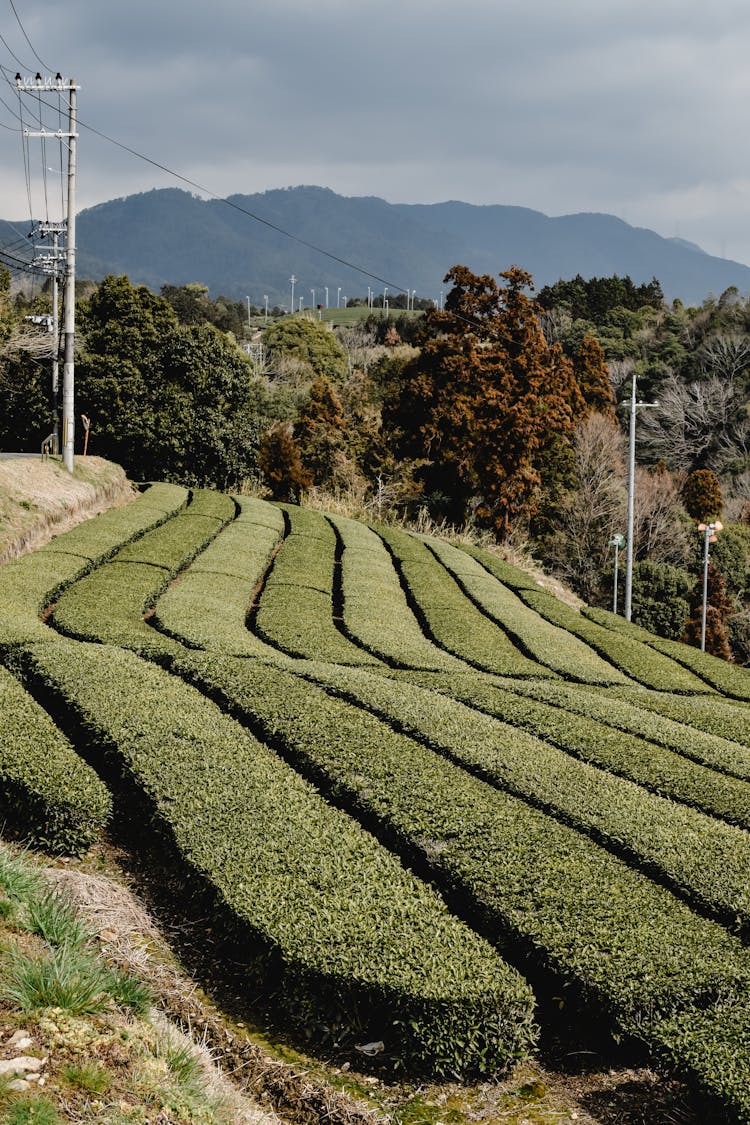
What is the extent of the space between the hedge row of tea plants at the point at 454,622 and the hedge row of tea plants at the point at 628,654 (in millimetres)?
2495

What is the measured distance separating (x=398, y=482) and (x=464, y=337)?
627 centimetres

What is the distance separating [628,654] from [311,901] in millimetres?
14936

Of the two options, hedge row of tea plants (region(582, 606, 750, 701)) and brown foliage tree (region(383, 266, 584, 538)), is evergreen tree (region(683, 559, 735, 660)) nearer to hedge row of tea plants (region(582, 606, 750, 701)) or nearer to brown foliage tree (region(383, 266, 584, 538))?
brown foliage tree (region(383, 266, 584, 538))

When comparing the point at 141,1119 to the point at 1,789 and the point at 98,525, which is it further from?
the point at 98,525

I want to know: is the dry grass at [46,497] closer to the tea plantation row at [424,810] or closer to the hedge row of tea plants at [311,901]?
the tea plantation row at [424,810]

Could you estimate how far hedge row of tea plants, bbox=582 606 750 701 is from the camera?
18.8 metres

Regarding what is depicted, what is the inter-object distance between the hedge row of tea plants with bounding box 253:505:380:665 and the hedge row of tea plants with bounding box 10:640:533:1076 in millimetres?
5229

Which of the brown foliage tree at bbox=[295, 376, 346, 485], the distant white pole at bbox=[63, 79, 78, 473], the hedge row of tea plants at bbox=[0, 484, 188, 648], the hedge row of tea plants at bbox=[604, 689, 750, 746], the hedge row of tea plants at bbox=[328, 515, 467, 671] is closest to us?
the hedge row of tea plants at bbox=[604, 689, 750, 746]

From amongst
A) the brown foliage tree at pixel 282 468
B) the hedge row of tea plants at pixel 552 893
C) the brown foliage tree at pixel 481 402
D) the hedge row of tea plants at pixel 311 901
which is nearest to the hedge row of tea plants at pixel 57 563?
the hedge row of tea plants at pixel 311 901

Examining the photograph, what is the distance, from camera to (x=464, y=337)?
35.8 m

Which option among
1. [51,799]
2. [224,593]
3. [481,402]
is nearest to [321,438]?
[481,402]

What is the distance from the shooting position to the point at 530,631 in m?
19.1

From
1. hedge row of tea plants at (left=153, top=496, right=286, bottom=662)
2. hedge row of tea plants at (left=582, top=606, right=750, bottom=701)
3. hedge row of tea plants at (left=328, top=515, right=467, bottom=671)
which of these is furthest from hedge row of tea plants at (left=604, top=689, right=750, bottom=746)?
hedge row of tea plants at (left=153, top=496, right=286, bottom=662)

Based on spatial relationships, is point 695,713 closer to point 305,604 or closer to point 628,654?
point 628,654
